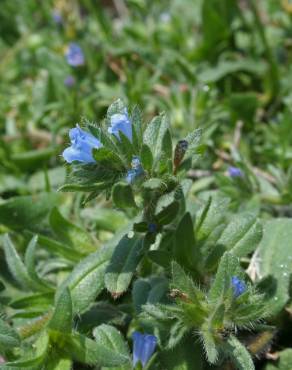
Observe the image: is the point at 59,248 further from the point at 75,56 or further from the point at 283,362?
the point at 75,56

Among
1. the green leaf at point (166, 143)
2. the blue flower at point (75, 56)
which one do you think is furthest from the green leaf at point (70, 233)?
the blue flower at point (75, 56)

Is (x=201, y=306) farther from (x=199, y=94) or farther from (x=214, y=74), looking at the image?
(x=214, y=74)

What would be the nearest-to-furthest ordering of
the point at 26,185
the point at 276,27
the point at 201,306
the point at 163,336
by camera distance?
1. the point at 201,306
2. the point at 163,336
3. the point at 26,185
4. the point at 276,27

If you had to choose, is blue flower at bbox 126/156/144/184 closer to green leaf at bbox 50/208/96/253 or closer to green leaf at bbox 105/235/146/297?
green leaf at bbox 105/235/146/297

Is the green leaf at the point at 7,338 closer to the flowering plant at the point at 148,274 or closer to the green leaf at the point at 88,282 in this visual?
the flowering plant at the point at 148,274

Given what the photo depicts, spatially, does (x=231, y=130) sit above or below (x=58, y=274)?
above

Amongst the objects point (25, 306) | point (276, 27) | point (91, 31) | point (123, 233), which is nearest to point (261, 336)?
point (123, 233)

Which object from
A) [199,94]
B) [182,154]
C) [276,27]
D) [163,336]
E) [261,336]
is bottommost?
[261,336]
